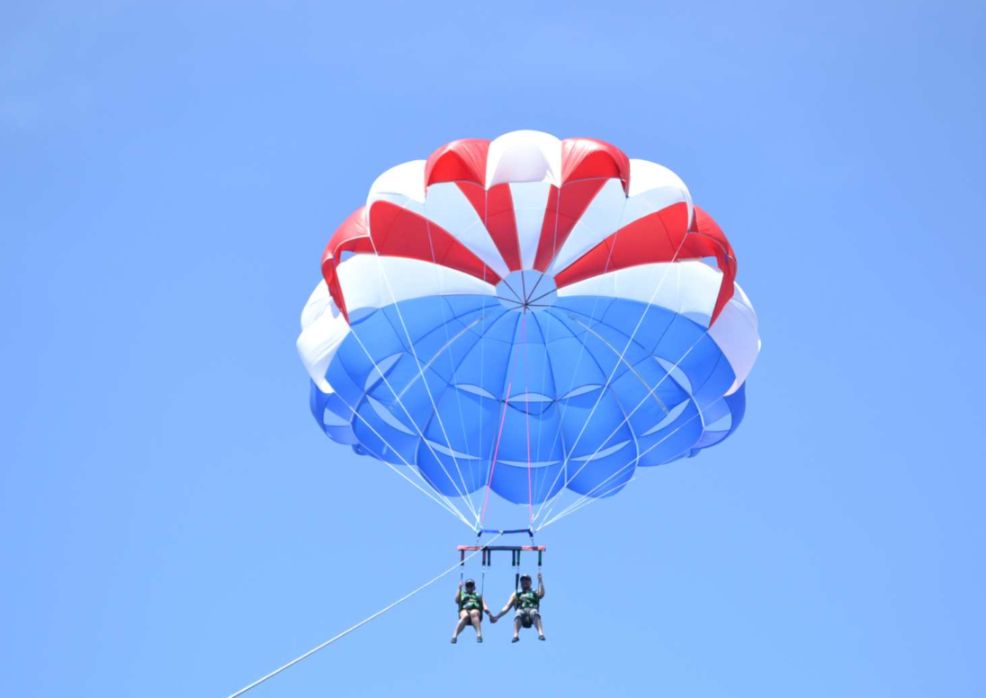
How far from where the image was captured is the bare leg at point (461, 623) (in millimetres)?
15463

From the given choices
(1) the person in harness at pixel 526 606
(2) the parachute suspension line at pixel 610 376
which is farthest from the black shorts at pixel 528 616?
(2) the parachute suspension line at pixel 610 376

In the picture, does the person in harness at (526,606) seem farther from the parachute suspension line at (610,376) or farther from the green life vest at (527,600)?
the parachute suspension line at (610,376)

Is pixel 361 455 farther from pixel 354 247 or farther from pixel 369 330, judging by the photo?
pixel 354 247

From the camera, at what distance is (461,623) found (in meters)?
15.5

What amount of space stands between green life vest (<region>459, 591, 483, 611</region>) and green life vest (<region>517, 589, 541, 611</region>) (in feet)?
1.31

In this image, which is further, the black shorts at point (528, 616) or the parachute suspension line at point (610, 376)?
the parachute suspension line at point (610, 376)

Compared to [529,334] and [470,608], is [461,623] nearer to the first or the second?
[470,608]

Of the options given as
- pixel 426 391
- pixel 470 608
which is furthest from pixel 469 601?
pixel 426 391

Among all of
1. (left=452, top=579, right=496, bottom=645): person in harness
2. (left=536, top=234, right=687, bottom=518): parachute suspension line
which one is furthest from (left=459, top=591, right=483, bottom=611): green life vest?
(left=536, top=234, right=687, bottom=518): parachute suspension line

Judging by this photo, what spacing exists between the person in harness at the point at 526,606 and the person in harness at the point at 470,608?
19cm

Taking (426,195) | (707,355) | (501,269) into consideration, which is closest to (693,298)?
(707,355)

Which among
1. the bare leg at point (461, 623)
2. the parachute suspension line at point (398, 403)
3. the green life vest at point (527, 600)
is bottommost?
the bare leg at point (461, 623)

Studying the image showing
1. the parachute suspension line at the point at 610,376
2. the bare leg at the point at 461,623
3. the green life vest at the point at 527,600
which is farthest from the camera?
the parachute suspension line at the point at 610,376

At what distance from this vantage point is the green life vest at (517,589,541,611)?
1577cm
